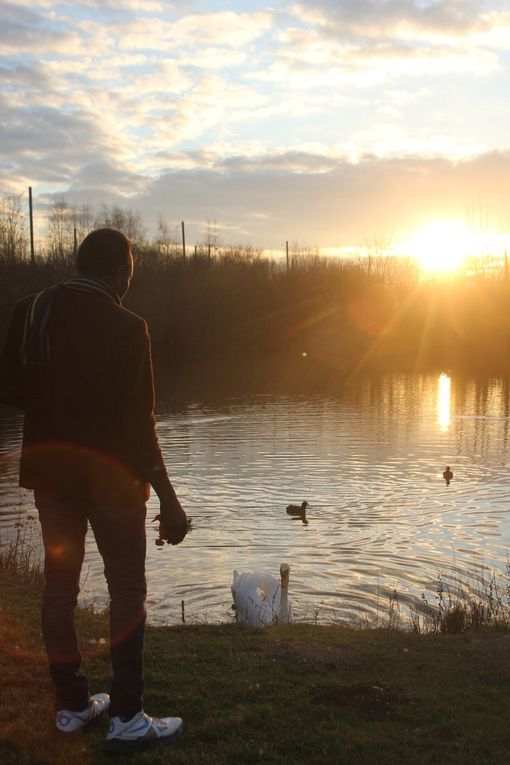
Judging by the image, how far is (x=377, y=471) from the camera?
22.5 metres

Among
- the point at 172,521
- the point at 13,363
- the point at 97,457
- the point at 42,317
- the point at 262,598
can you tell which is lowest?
the point at 262,598

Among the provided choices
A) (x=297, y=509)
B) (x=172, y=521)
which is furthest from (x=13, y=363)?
(x=297, y=509)

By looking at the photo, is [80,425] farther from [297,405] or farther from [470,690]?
[297,405]

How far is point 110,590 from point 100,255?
5.24 ft

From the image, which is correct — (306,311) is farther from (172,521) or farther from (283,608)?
(172,521)

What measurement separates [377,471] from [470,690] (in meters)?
17.4

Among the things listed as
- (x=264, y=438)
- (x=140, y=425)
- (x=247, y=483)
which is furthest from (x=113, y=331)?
(x=264, y=438)

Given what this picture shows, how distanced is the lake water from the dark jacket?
638 centimetres

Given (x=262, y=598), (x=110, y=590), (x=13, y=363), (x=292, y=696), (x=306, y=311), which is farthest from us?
(x=306, y=311)

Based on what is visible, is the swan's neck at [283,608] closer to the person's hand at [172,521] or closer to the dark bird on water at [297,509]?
the person's hand at [172,521]

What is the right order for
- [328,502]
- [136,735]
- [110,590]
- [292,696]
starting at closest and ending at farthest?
A: [136,735]
[110,590]
[292,696]
[328,502]

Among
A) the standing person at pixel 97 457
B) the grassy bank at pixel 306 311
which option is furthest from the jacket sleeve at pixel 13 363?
the grassy bank at pixel 306 311

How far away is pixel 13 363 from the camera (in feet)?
13.9

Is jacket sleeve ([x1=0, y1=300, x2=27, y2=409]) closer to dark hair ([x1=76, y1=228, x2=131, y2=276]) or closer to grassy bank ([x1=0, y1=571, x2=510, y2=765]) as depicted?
dark hair ([x1=76, y1=228, x2=131, y2=276])
